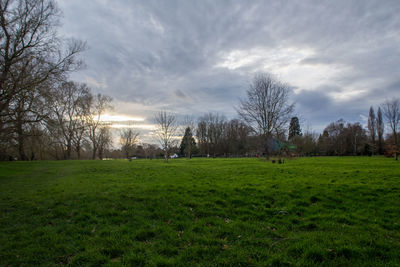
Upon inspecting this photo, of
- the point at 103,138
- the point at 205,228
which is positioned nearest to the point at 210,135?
the point at 103,138

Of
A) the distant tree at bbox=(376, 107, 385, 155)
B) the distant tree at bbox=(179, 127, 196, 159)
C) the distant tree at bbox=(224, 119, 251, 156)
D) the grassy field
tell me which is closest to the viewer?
the grassy field

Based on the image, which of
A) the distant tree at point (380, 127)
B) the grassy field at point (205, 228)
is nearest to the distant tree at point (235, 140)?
the distant tree at point (380, 127)

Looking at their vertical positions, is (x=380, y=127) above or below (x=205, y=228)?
above

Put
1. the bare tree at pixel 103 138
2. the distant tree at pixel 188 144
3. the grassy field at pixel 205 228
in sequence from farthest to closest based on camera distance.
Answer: the distant tree at pixel 188 144
the bare tree at pixel 103 138
the grassy field at pixel 205 228

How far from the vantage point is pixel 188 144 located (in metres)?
69.6

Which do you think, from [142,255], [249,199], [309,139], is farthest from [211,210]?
[309,139]

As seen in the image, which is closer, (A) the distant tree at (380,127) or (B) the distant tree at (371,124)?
(A) the distant tree at (380,127)

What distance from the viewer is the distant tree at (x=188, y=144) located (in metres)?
67.1

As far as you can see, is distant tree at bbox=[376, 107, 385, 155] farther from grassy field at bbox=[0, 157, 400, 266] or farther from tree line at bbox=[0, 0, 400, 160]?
grassy field at bbox=[0, 157, 400, 266]

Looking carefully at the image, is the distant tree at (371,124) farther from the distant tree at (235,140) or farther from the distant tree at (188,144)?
the distant tree at (188,144)

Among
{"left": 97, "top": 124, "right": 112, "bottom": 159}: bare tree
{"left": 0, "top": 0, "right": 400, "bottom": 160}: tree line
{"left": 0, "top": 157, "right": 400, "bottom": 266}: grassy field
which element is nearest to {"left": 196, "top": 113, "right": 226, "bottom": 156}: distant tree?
{"left": 0, "top": 0, "right": 400, "bottom": 160}: tree line

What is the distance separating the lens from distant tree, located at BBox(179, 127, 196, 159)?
67100 mm

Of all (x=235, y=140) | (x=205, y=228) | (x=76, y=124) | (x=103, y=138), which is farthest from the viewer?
(x=235, y=140)

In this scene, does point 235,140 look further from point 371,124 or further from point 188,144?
point 371,124
